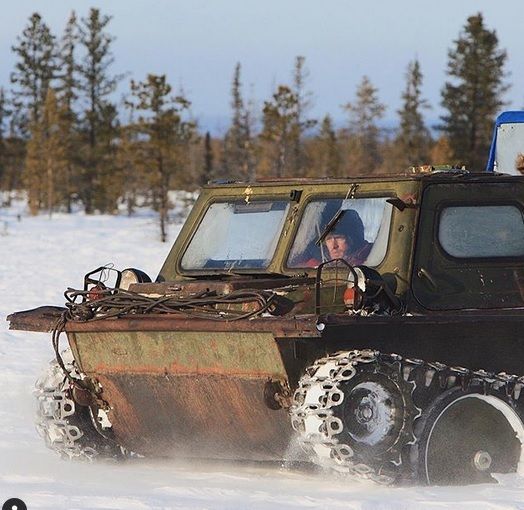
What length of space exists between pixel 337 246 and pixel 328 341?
108 cm

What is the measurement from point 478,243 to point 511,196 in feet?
1.37

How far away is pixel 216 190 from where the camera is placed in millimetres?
9867

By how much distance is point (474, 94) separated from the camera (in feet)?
190

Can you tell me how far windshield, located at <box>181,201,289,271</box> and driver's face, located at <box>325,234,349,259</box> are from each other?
15.1 inches

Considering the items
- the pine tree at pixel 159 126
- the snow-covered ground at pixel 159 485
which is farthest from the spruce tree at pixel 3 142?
the snow-covered ground at pixel 159 485

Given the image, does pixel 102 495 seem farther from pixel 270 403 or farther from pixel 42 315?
pixel 42 315

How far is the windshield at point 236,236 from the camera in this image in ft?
30.3

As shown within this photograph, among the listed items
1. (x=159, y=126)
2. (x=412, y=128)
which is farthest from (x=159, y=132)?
(x=412, y=128)

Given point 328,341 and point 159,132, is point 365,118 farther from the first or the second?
point 328,341

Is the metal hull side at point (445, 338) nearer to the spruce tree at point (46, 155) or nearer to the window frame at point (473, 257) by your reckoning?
the window frame at point (473, 257)

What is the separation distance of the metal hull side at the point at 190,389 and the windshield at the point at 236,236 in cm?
103

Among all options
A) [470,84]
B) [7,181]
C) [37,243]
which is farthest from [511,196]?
[7,181]

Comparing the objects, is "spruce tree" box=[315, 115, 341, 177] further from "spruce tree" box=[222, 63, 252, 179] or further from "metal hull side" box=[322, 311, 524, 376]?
"metal hull side" box=[322, 311, 524, 376]

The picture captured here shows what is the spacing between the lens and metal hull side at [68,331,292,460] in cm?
808
